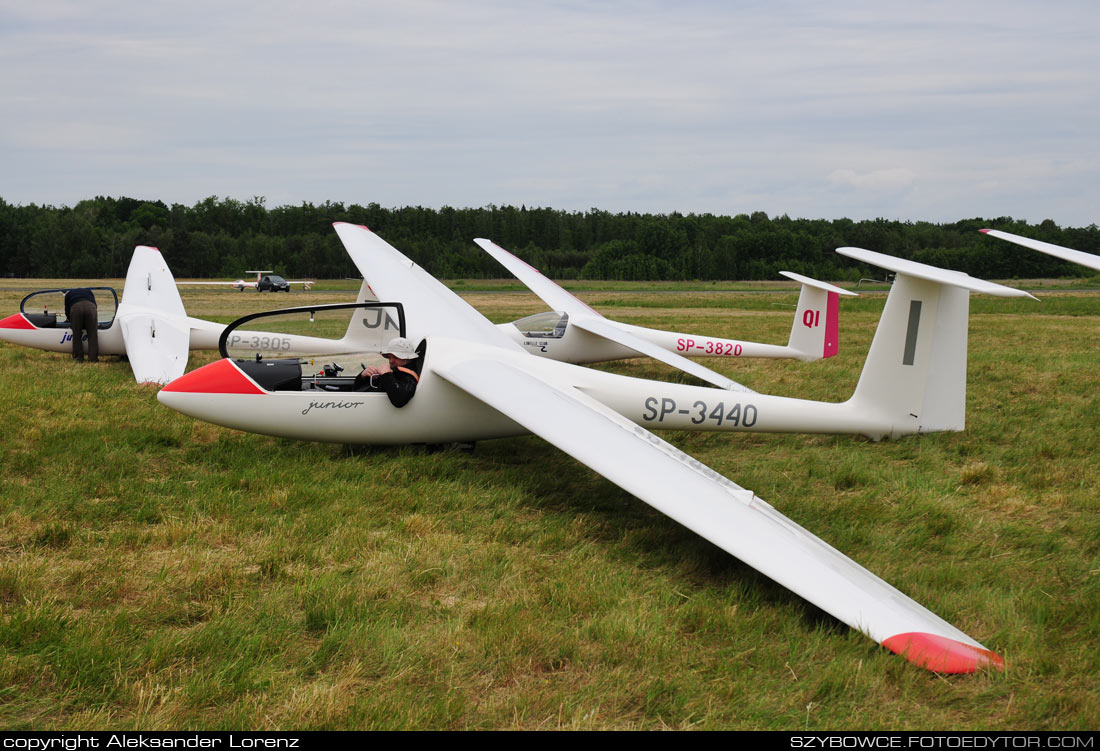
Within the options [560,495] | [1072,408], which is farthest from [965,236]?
[560,495]

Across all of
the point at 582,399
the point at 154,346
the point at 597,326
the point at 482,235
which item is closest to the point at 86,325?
the point at 154,346

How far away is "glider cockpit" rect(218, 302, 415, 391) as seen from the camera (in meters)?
7.84

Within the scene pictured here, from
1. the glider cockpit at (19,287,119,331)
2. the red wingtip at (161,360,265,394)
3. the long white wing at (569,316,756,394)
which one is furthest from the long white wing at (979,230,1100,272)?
the glider cockpit at (19,287,119,331)

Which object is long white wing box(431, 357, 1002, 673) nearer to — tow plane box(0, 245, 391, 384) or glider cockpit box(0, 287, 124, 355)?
tow plane box(0, 245, 391, 384)

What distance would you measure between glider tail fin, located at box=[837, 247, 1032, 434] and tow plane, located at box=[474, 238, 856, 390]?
5111mm

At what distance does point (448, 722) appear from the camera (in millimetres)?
3441

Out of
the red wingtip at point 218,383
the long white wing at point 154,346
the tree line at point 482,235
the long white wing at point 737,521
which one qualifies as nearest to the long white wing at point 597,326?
the long white wing at point 737,521

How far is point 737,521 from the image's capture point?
16.1 feet

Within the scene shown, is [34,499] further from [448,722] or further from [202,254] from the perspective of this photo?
[202,254]

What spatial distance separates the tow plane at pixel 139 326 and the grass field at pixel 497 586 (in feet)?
11.4

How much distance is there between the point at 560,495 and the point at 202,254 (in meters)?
91.9

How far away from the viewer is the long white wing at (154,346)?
11983 millimetres

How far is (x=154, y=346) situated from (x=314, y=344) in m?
6.03

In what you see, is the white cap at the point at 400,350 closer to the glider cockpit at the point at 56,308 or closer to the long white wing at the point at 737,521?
the long white wing at the point at 737,521
